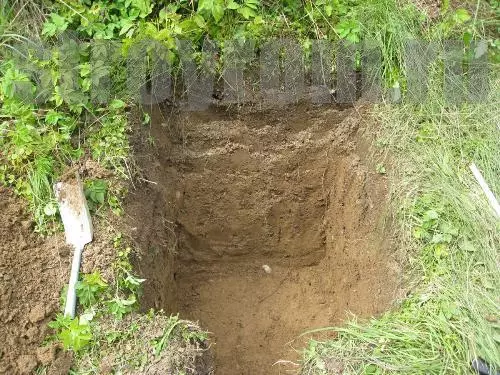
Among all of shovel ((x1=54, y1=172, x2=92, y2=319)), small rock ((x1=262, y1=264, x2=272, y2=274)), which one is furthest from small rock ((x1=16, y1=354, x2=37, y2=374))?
small rock ((x1=262, y1=264, x2=272, y2=274))

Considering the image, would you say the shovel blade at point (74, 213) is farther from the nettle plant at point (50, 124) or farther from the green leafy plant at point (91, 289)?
the green leafy plant at point (91, 289)

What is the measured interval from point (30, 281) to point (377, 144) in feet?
7.34

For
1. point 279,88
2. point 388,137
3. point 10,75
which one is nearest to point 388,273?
point 388,137

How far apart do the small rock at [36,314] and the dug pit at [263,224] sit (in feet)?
2.31

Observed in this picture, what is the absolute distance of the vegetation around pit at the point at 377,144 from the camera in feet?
8.70

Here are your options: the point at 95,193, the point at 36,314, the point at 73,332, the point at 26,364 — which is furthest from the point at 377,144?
the point at 26,364

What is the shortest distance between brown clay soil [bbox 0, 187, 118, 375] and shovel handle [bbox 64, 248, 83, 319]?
40 mm

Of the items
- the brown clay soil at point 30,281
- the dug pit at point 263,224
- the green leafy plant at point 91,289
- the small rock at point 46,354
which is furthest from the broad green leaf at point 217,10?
the small rock at point 46,354

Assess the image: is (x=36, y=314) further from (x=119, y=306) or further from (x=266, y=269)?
(x=266, y=269)

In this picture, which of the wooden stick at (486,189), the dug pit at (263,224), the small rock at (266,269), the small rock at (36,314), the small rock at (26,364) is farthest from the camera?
the small rock at (266,269)

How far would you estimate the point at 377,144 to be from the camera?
134 inches

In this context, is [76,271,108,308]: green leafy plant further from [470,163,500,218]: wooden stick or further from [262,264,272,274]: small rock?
[470,163,500,218]: wooden stick

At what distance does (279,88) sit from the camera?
3490 millimetres

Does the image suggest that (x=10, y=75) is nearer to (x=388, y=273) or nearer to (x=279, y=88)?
(x=279, y=88)
